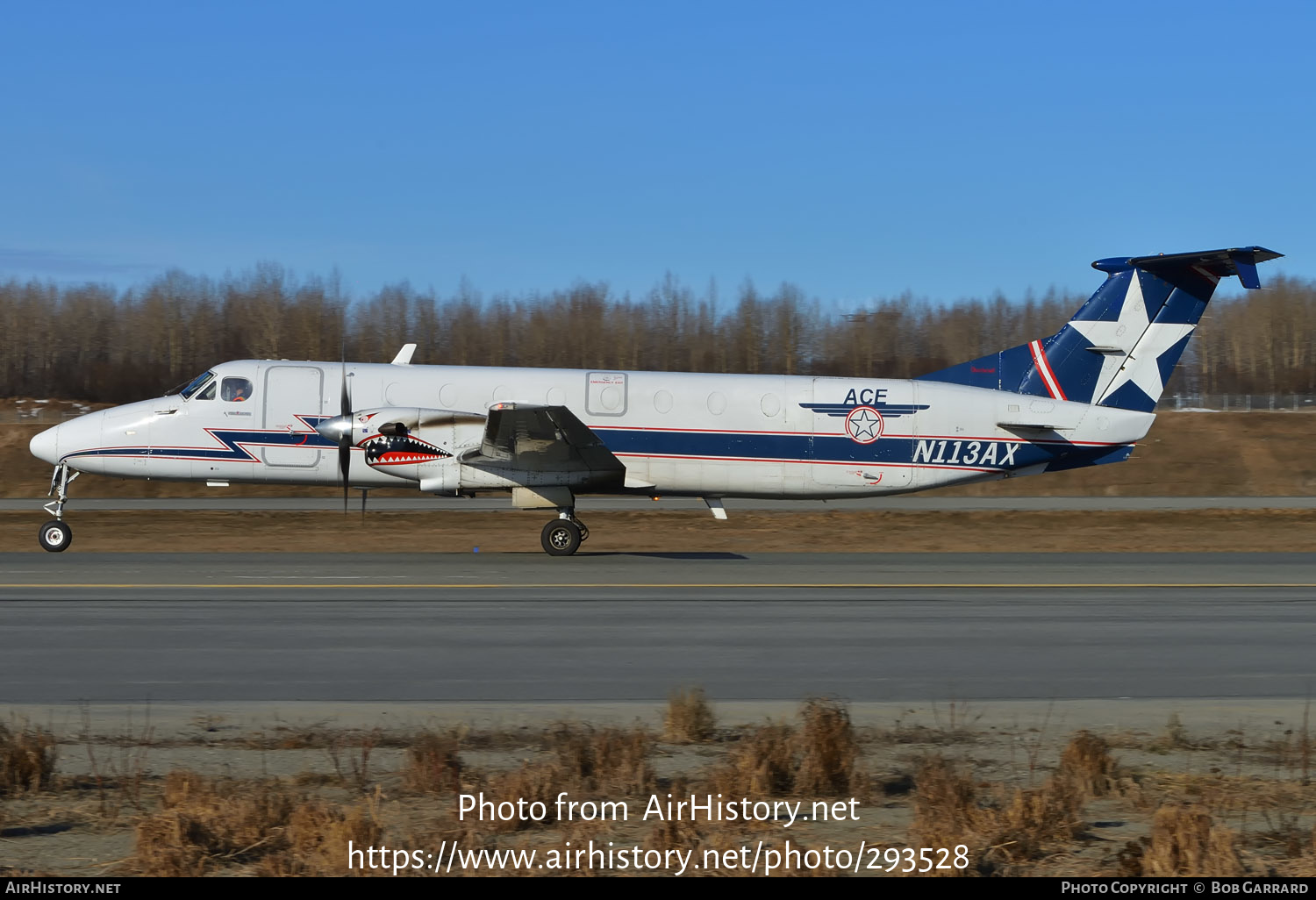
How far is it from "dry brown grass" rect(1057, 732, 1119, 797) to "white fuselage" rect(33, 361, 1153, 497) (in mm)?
14682

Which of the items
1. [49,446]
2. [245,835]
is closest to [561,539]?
[49,446]

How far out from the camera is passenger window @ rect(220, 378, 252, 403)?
71.5ft

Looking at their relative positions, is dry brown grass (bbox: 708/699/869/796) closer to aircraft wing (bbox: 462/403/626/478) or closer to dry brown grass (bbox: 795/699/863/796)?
dry brown grass (bbox: 795/699/863/796)

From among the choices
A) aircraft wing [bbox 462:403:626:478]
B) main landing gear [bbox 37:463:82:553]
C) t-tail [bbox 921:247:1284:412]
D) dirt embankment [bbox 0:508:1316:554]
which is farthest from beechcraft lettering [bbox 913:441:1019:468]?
main landing gear [bbox 37:463:82:553]

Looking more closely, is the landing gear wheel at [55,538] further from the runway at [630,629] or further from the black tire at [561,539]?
the black tire at [561,539]

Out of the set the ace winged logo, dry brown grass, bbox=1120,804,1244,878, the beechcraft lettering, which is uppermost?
the ace winged logo

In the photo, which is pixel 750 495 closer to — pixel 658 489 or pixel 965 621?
pixel 658 489

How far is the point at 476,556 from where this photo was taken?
22.2 meters

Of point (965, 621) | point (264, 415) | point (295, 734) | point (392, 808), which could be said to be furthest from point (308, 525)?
point (392, 808)

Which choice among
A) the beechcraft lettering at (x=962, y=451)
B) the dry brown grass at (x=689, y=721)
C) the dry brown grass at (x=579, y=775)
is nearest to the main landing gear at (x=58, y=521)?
the beechcraft lettering at (x=962, y=451)

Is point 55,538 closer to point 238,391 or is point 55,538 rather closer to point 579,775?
point 238,391

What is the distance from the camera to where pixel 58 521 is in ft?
70.3

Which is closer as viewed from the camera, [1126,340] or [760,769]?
[760,769]

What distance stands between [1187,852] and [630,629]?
8846mm
